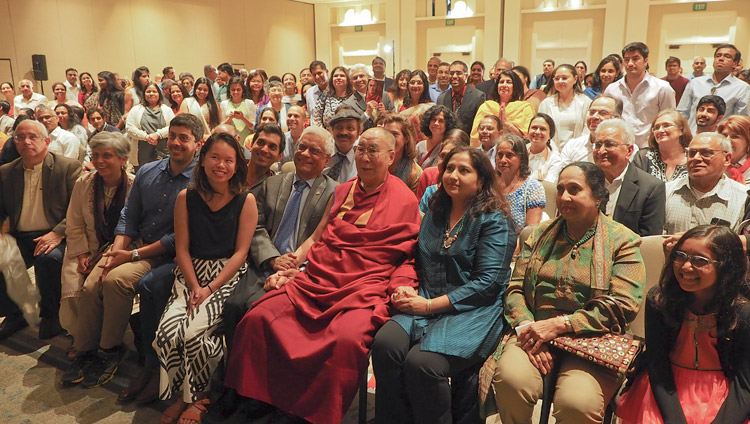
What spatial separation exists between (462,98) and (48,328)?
417 centimetres

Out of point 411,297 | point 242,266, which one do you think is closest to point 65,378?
point 242,266

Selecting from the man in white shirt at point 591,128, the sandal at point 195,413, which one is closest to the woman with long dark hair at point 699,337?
the sandal at point 195,413

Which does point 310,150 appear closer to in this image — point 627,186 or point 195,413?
point 195,413

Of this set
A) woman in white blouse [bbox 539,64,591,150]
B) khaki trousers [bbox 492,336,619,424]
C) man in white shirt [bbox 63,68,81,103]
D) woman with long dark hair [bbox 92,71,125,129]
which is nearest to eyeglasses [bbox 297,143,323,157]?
khaki trousers [bbox 492,336,619,424]

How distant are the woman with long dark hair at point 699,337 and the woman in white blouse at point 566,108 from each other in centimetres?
326

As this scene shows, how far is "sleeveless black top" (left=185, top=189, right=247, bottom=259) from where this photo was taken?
285 centimetres

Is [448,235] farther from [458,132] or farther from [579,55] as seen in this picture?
[579,55]

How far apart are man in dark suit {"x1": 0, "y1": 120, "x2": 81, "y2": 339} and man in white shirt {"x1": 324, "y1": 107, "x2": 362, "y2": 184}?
1.71 metres

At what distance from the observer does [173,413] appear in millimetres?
2617

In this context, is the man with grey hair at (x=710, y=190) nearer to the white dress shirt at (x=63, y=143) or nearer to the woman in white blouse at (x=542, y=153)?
the woman in white blouse at (x=542, y=153)

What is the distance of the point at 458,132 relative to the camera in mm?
4035

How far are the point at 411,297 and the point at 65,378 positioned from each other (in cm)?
202

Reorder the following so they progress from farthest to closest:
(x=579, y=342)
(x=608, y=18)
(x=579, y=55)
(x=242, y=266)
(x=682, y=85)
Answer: (x=579, y=55)
(x=608, y=18)
(x=682, y=85)
(x=242, y=266)
(x=579, y=342)

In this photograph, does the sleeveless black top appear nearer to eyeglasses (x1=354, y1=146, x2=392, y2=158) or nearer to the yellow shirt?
eyeglasses (x1=354, y1=146, x2=392, y2=158)
